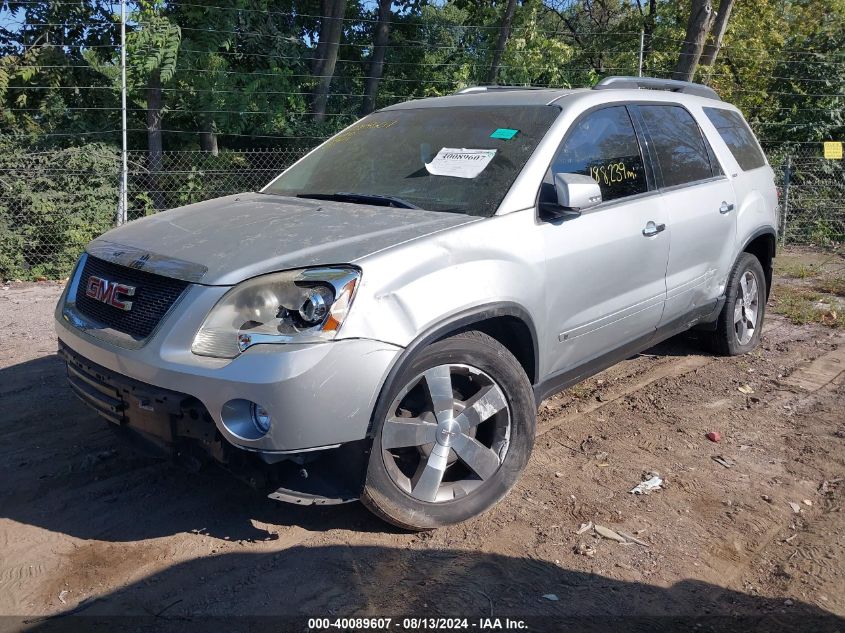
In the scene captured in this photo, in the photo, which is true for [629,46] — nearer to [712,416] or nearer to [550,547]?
[712,416]

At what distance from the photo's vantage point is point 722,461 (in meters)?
4.27

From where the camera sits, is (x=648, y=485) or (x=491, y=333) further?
(x=648, y=485)

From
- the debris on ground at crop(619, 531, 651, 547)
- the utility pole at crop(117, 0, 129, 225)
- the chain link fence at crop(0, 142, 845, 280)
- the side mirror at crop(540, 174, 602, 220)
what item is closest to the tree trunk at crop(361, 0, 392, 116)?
the chain link fence at crop(0, 142, 845, 280)

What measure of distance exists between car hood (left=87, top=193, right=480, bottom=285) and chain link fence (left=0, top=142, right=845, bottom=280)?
20.2ft

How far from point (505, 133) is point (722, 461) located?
2156 millimetres

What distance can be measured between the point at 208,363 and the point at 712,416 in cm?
338

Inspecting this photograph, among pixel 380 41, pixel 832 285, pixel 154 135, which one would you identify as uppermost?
pixel 380 41

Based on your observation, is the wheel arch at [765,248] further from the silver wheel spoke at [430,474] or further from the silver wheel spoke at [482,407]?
the silver wheel spoke at [430,474]

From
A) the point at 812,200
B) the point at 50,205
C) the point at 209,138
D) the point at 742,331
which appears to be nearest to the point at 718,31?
the point at 812,200

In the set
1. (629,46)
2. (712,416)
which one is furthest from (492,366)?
(629,46)

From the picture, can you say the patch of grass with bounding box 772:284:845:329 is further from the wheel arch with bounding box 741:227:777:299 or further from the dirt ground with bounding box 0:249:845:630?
the dirt ground with bounding box 0:249:845:630

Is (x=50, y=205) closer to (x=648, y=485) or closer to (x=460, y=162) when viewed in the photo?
(x=460, y=162)

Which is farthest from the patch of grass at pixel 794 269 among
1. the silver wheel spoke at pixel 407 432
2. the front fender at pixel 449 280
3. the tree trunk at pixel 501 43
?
the silver wheel spoke at pixel 407 432

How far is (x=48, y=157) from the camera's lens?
9.40 metres
